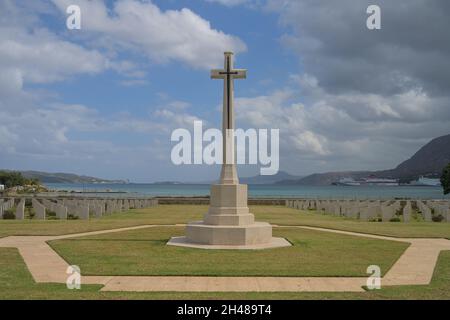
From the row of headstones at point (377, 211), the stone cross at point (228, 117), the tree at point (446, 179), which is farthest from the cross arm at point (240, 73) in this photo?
the tree at point (446, 179)

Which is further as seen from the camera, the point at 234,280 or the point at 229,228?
the point at 229,228

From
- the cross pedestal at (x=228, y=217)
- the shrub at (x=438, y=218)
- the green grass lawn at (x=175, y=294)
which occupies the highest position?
the cross pedestal at (x=228, y=217)

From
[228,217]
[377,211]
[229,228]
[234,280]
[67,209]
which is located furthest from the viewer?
[377,211]

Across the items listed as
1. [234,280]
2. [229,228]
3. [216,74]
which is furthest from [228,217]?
[234,280]

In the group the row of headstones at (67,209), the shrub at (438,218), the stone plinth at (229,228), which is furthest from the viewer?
the shrub at (438,218)

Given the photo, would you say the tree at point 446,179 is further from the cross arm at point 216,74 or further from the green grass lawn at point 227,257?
the cross arm at point 216,74

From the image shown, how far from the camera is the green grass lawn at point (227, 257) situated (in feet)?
30.5

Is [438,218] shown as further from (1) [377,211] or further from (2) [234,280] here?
(2) [234,280]

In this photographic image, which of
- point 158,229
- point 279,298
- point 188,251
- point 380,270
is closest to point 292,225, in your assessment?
point 158,229

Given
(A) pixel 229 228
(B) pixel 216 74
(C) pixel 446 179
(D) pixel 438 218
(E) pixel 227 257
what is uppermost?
(B) pixel 216 74

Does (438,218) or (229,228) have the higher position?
(229,228)

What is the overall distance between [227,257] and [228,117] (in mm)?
4767

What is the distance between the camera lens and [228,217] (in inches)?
532

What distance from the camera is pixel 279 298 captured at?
23.1 feet
